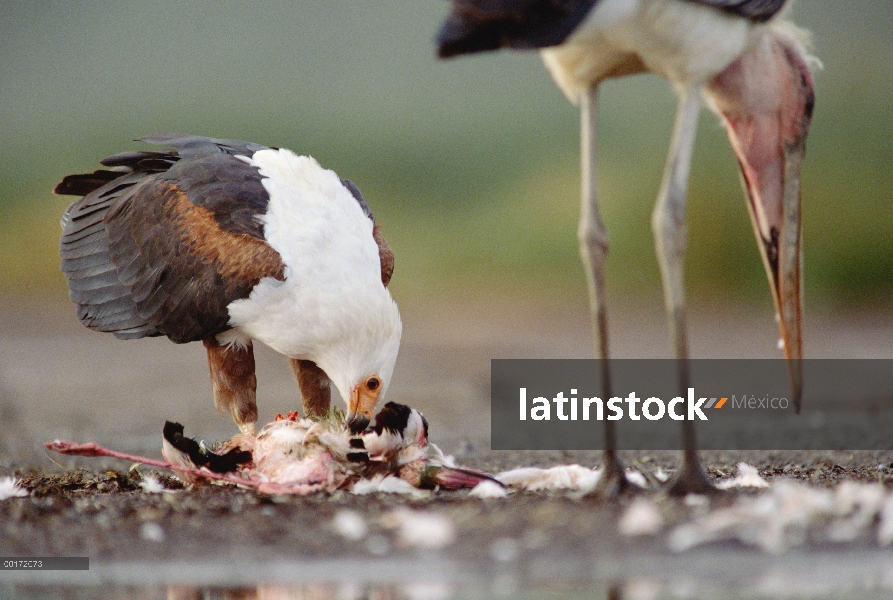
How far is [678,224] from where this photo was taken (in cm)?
361

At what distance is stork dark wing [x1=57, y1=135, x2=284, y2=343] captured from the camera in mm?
4637

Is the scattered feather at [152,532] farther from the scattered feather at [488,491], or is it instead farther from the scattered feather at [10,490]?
the scattered feather at [488,491]

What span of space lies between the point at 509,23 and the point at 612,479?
60.3 inches

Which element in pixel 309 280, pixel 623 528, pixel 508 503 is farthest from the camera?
pixel 309 280

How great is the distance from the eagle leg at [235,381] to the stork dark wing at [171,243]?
0.51 feet

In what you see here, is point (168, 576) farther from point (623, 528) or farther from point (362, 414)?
point (362, 414)

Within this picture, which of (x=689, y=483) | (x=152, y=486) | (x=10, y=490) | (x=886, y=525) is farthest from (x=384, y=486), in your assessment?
(x=886, y=525)

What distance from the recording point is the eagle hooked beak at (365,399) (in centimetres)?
471

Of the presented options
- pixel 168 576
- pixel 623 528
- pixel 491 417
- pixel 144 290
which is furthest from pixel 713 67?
pixel 491 417

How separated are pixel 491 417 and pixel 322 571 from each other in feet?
17.0

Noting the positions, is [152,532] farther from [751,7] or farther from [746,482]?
[751,7]

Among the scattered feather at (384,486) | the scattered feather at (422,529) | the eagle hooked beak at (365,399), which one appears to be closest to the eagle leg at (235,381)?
the eagle hooked beak at (365,399)

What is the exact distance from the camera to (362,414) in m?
4.72

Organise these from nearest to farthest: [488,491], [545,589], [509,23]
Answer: [545,589], [509,23], [488,491]
